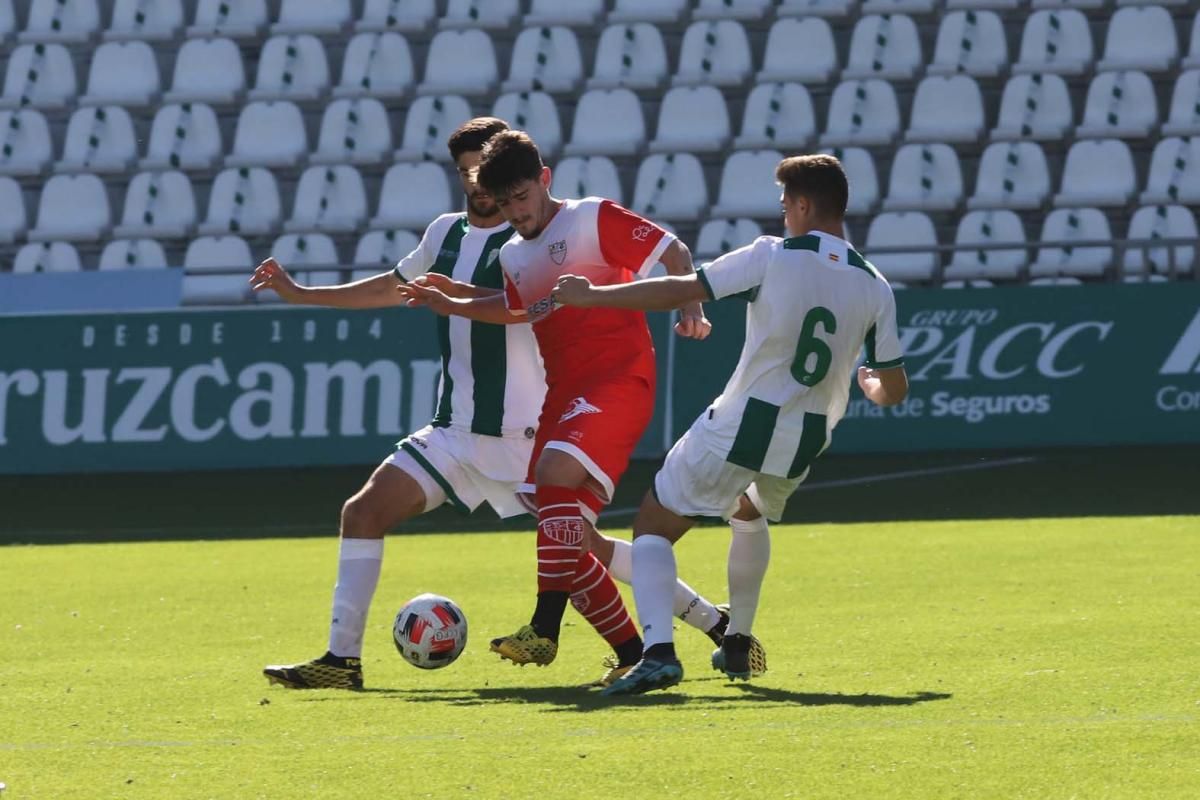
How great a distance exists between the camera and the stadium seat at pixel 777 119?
61.7 feet

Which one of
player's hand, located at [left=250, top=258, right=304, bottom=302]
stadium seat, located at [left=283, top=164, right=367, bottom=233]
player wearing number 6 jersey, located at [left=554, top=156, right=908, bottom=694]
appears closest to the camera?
player wearing number 6 jersey, located at [left=554, top=156, right=908, bottom=694]

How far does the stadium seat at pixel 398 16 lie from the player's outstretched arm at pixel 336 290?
43.2 ft

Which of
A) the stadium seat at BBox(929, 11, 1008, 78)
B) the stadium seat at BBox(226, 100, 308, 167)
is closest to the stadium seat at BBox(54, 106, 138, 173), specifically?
the stadium seat at BBox(226, 100, 308, 167)

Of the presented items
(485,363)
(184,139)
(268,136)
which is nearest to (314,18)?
(268,136)

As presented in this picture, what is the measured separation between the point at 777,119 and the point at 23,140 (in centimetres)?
Result: 747

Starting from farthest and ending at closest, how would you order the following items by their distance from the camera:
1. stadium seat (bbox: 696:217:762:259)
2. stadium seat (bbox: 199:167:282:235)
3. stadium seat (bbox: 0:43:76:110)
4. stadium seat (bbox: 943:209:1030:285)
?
stadium seat (bbox: 0:43:76:110) → stadium seat (bbox: 199:167:282:235) → stadium seat (bbox: 696:217:762:259) → stadium seat (bbox: 943:209:1030:285)

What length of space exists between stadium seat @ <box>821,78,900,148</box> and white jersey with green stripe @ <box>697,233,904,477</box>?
12.4 metres

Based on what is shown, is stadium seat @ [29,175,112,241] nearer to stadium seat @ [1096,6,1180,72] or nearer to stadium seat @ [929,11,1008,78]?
stadium seat @ [929,11,1008,78]

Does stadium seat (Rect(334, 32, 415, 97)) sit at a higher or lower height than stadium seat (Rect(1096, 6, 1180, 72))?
lower

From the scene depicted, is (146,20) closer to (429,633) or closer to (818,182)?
(429,633)

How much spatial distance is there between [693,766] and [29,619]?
498 centimetres

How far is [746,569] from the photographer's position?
691 cm

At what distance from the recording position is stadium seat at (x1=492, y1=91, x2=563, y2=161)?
19.0 meters

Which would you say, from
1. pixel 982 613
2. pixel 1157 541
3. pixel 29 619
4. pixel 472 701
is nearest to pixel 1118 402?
pixel 1157 541
